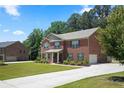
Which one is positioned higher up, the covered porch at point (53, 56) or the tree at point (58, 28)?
the tree at point (58, 28)

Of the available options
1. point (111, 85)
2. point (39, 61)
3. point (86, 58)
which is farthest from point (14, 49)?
point (111, 85)

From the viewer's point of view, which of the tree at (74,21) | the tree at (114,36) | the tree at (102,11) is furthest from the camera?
the tree at (74,21)

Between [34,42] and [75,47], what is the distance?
1526cm

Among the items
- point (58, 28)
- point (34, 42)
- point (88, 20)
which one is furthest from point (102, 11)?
point (34, 42)

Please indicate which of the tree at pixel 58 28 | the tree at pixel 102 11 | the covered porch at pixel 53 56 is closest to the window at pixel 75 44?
the covered porch at pixel 53 56

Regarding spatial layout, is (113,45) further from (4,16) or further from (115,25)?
(4,16)

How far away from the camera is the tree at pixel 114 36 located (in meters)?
16.5

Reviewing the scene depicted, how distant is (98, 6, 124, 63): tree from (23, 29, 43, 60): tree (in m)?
30.9

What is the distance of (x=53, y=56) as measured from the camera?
4262 centimetres

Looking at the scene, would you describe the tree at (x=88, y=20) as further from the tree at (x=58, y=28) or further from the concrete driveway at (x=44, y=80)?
the concrete driveway at (x=44, y=80)

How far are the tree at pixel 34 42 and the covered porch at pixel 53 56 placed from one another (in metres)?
3.47

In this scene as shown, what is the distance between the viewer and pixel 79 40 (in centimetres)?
3703
